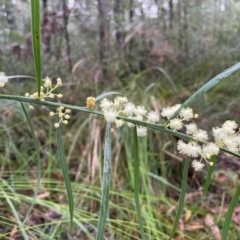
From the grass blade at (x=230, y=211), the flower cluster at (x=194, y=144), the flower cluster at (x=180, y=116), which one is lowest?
the grass blade at (x=230, y=211)

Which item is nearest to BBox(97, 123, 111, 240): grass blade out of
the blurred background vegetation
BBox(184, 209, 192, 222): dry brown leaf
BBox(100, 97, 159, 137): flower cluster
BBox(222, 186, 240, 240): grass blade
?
BBox(100, 97, 159, 137): flower cluster

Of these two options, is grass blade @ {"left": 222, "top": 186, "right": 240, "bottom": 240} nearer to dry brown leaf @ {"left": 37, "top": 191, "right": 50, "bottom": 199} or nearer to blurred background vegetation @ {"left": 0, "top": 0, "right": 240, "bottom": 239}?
blurred background vegetation @ {"left": 0, "top": 0, "right": 240, "bottom": 239}

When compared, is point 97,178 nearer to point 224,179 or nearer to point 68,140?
point 68,140

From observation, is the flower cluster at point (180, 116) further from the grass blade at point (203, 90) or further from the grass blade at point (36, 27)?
the grass blade at point (36, 27)

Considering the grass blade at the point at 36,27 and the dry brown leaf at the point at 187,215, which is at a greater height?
the dry brown leaf at the point at 187,215

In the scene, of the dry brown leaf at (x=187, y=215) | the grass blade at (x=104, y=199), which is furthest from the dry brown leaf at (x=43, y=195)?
the grass blade at (x=104, y=199)

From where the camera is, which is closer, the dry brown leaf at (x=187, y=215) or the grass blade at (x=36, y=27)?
the grass blade at (x=36, y=27)

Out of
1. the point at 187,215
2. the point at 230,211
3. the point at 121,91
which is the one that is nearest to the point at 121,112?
the point at 230,211

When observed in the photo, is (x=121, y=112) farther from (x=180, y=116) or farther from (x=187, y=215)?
(x=187, y=215)
